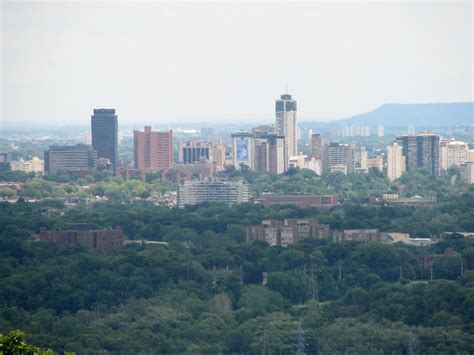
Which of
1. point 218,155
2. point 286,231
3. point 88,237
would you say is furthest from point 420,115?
point 88,237

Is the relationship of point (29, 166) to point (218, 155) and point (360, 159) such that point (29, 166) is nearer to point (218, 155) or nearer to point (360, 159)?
point (218, 155)

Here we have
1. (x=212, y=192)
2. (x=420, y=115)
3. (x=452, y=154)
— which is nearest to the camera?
(x=212, y=192)

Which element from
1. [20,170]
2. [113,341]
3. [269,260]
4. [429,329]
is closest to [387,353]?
[429,329]

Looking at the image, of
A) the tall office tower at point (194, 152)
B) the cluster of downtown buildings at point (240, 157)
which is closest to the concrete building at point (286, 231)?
the cluster of downtown buildings at point (240, 157)

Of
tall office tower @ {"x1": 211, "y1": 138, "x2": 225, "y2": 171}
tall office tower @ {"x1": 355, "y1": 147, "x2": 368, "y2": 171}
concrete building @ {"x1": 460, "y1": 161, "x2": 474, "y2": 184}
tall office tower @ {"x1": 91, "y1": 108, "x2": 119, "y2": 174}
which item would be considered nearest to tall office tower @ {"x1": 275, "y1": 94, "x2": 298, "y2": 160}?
tall office tower @ {"x1": 211, "y1": 138, "x2": 225, "y2": 171}

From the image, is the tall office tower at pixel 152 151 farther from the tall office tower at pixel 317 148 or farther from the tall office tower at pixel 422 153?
the tall office tower at pixel 422 153

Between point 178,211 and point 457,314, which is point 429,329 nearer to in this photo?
point 457,314
